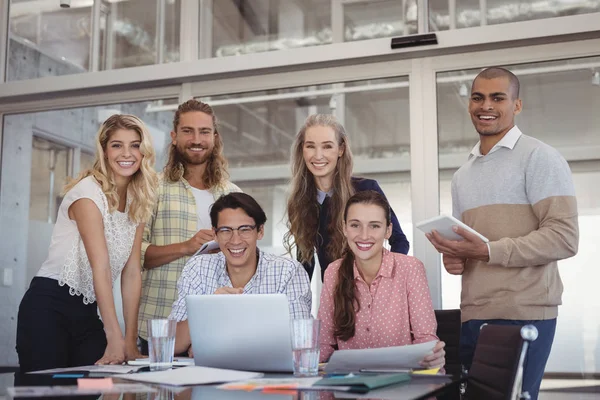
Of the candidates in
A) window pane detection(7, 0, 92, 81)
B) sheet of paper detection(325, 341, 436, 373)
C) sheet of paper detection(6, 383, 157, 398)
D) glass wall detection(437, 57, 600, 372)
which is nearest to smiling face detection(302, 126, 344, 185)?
glass wall detection(437, 57, 600, 372)

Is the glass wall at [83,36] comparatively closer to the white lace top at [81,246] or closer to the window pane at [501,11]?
the window pane at [501,11]

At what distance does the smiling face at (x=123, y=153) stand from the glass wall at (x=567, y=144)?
1.68 meters

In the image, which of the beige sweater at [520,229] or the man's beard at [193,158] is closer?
the beige sweater at [520,229]

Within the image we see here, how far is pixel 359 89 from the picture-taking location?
394 cm

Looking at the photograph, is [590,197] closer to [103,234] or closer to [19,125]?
[103,234]

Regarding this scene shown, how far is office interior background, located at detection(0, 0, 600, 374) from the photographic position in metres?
3.55

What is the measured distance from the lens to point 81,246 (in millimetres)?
2527

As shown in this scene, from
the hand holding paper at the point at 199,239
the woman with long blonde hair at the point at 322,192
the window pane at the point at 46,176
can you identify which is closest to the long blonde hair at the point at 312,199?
the woman with long blonde hair at the point at 322,192

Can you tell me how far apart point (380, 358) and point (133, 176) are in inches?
51.3

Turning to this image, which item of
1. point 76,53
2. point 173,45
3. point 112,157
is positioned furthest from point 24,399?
point 76,53

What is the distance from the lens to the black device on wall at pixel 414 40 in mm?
3664

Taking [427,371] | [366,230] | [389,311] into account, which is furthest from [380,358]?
[366,230]

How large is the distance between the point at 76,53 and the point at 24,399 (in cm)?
357

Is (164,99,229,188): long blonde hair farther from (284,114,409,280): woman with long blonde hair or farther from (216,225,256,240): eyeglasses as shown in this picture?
(216,225,256,240): eyeglasses
